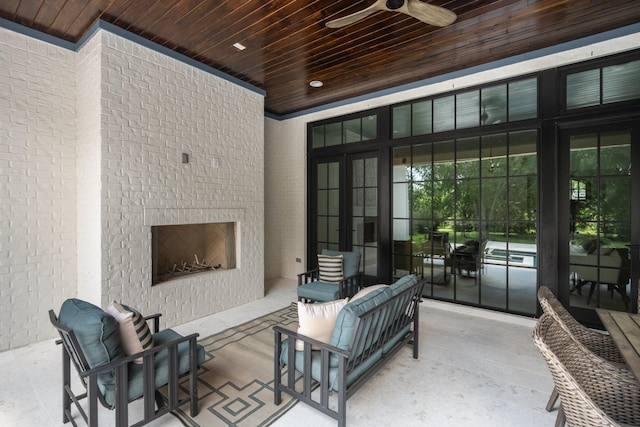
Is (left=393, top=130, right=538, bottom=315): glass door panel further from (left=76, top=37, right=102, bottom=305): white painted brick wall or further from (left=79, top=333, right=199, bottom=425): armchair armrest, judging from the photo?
(left=76, top=37, right=102, bottom=305): white painted brick wall

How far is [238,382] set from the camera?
95.7 inches

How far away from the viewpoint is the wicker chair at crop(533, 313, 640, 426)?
1.25m

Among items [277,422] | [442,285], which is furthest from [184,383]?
[442,285]

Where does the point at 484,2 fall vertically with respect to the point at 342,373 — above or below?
above

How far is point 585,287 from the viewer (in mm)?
3379

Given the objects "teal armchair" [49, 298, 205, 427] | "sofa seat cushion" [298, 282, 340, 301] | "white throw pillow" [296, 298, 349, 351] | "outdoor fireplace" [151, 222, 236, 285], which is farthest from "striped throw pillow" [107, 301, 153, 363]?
"sofa seat cushion" [298, 282, 340, 301]

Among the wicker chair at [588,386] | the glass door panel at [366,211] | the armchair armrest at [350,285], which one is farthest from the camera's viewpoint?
the glass door panel at [366,211]

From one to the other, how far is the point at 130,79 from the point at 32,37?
37.8 inches

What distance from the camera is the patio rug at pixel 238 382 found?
2.03 meters

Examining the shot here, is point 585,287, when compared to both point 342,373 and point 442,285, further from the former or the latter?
point 342,373

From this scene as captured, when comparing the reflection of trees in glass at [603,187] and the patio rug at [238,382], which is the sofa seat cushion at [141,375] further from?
the reflection of trees in glass at [603,187]

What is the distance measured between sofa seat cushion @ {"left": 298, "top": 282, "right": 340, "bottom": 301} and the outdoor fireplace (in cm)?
118

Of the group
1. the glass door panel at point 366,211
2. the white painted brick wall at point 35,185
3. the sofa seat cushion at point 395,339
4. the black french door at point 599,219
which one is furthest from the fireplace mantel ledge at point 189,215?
the black french door at point 599,219

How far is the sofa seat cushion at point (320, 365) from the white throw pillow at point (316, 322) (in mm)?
85
